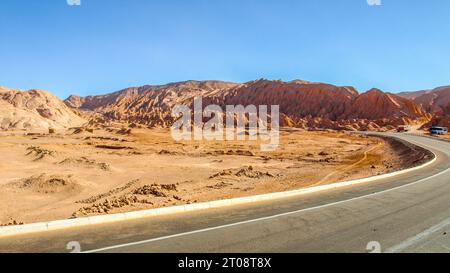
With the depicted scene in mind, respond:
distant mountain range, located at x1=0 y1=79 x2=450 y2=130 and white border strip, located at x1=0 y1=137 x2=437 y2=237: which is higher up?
distant mountain range, located at x1=0 y1=79 x2=450 y2=130

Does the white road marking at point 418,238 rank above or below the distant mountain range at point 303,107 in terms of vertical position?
below

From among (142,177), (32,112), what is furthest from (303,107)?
(142,177)

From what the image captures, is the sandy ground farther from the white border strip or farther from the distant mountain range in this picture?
the distant mountain range

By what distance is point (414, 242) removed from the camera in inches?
283

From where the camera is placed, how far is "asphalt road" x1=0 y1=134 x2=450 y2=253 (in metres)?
6.83

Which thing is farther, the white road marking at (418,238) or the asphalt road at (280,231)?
the asphalt road at (280,231)

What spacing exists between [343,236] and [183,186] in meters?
14.8

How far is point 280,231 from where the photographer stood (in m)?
7.97

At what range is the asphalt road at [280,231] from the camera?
22.4 feet

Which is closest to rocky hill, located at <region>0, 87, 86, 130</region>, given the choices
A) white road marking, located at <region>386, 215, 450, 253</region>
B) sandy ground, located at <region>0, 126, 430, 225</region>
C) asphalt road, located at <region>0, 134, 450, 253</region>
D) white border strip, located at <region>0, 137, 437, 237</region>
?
sandy ground, located at <region>0, 126, 430, 225</region>

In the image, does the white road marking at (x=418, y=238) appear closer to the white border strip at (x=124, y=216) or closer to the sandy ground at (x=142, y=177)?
the white border strip at (x=124, y=216)

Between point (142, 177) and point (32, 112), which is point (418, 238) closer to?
point (142, 177)

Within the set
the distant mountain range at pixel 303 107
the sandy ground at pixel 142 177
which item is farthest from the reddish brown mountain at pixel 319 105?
the sandy ground at pixel 142 177

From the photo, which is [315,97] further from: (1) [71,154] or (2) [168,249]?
(2) [168,249]
